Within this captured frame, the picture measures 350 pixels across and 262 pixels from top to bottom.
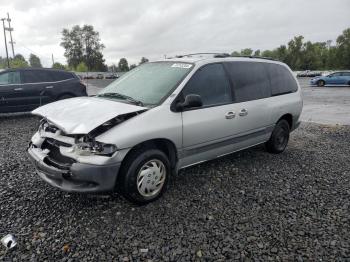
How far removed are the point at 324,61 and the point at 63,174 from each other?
3080 inches

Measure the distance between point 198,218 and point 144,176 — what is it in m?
0.79

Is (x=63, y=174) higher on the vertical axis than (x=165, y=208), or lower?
higher

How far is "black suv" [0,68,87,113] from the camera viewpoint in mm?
8883

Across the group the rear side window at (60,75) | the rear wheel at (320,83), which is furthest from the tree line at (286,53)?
the rear side window at (60,75)

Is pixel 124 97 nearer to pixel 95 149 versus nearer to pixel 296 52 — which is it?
pixel 95 149

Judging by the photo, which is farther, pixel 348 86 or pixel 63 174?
pixel 348 86

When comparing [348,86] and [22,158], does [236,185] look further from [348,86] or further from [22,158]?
[348,86]

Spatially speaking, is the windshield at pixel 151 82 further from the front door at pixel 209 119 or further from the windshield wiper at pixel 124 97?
the front door at pixel 209 119

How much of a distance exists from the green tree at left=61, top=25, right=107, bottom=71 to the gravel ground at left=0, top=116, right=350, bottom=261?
9362 centimetres

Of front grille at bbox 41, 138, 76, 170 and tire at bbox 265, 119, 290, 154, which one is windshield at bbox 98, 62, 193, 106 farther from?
tire at bbox 265, 119, 290, 154

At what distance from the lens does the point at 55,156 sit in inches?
130

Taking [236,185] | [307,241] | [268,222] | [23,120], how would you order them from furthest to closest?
1. [23,120]
2. [236,185]
3. [268,222]
4. [307,241]

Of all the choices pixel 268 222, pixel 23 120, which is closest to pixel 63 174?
pixel 268 222

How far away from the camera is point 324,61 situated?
69.5 metres
